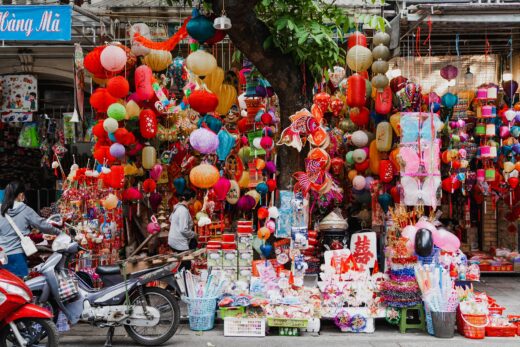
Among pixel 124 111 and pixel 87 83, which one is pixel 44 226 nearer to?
pixel 124 111

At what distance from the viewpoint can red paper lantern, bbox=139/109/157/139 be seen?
32.2 feet

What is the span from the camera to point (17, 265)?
7.62 meters

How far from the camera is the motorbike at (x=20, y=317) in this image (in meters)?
5.95

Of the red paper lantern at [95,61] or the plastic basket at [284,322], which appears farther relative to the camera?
Result: the red paper lantern at [95,61]

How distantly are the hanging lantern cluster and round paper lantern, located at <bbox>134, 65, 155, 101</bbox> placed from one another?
3.69m

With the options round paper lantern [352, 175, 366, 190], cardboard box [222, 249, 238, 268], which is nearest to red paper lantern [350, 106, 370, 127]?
round paper lantern [352, 175, 366, 190]

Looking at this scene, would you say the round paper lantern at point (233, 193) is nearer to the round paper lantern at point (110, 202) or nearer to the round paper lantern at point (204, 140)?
the round paper lantern at point (204, 140)

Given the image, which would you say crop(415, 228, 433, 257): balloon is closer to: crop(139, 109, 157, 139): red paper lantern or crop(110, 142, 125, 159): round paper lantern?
crop(139, 109, 157, 139): red paper lantern

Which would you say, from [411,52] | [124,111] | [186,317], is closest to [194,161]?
[124,111]

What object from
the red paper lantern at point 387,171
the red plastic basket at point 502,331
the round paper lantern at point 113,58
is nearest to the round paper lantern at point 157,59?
the round paper lantern at point 113,58

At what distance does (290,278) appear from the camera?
325 inches

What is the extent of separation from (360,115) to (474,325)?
13.4 feet

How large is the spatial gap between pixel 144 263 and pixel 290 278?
7.00ft

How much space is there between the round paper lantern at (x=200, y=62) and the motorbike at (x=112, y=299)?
2.81m
